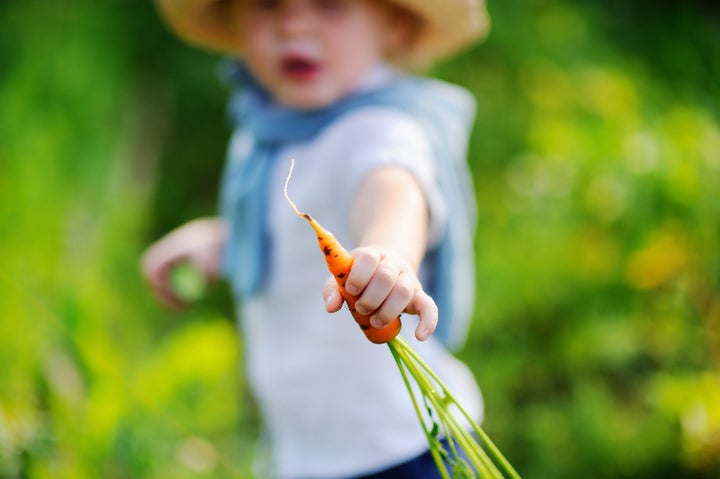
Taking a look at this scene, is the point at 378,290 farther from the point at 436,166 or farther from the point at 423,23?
the point at 423,23

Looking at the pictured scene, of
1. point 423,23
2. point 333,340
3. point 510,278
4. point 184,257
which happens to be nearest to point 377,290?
point 333,340

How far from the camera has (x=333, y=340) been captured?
126 cm

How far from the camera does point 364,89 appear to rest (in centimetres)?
132

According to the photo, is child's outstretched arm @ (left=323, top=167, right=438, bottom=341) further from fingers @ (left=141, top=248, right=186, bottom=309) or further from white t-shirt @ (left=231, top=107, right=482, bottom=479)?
fingers @ (left=141, top=248, right=186, bottom=309)

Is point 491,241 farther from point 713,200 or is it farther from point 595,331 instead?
point 713,200

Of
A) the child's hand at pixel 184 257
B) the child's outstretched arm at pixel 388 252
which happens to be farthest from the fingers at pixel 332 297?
the child's hand at pixel 184 257

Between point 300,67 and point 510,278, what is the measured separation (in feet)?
4.24

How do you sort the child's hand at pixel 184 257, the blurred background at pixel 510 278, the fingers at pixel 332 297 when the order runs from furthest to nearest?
the blurred background at pixel 510 278, the child's hand at pixel 184 257, the fingers at pixel 332 297

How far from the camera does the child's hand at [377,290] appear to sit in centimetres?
76

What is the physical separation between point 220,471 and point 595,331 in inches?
39.8

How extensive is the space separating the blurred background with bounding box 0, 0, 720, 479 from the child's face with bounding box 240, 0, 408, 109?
450 mm

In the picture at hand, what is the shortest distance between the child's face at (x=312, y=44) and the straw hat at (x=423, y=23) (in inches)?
3.1

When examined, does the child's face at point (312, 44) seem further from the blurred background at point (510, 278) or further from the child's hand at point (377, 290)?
the child's hand at point (377, 290)

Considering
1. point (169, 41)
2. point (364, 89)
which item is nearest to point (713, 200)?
point (364, 89)
